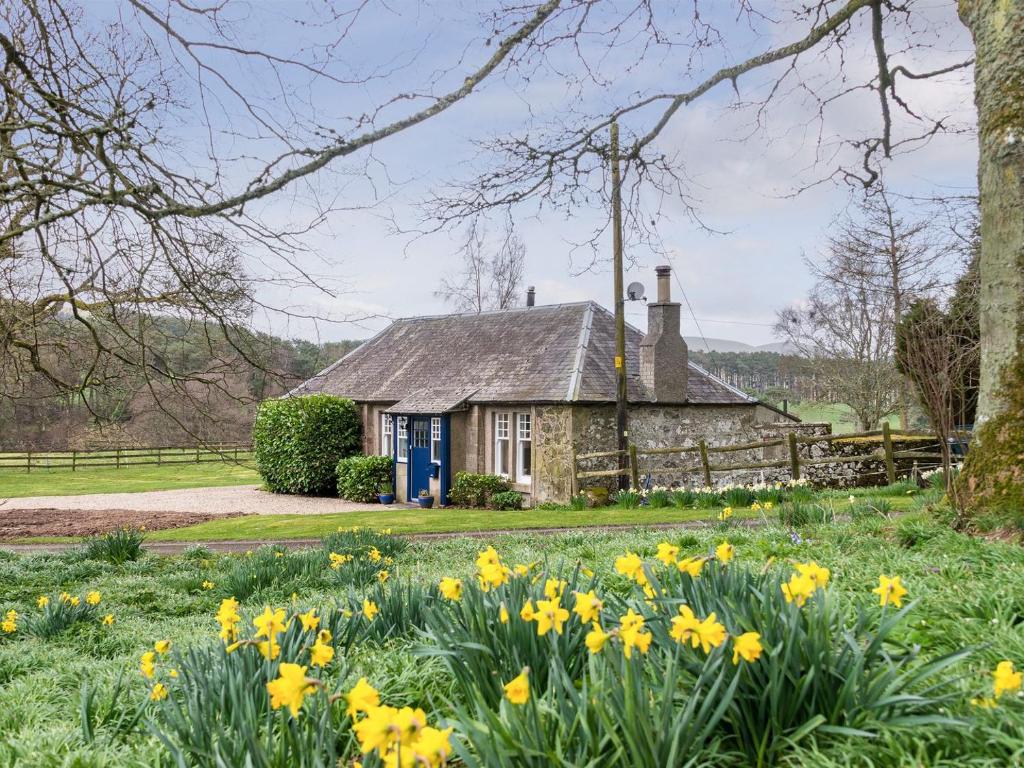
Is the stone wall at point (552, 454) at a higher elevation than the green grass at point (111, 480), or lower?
→ higher

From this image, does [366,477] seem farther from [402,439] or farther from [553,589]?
[553,589]

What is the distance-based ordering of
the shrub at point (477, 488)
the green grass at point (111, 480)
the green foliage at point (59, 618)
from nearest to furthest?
the green foliage at point (59, 618), the shrub at point (477, 488), the green grass at point (111, 480)

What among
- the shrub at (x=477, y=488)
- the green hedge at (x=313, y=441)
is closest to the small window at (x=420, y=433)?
the shrub at (x=477, y=488)

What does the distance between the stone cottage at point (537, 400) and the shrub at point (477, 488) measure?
18.2 inches

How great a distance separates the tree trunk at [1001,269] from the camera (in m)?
5.94

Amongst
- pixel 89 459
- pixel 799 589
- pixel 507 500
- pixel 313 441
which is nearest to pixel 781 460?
pixel 507 500

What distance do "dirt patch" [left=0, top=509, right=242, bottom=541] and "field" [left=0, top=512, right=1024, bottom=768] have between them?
16523 millimetres

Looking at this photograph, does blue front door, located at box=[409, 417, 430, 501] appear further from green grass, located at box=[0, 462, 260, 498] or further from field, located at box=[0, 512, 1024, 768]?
field, located at box=[0, 512, 1024, 768]

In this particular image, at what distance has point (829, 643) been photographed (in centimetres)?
251

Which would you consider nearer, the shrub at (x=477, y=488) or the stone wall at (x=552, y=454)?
the stone wall at (x=552, y=454)

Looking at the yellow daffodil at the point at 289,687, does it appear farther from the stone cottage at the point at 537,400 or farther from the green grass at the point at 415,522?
the stone cottage at the point at 537,400

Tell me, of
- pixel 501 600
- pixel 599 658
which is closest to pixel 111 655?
pixel 501 600

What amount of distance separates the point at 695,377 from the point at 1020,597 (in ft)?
72.0

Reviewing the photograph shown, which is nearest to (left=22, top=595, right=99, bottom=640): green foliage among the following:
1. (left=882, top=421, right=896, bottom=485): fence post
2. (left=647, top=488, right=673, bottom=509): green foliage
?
(left=647, top=488, right=673, bottom=509): green foliage
